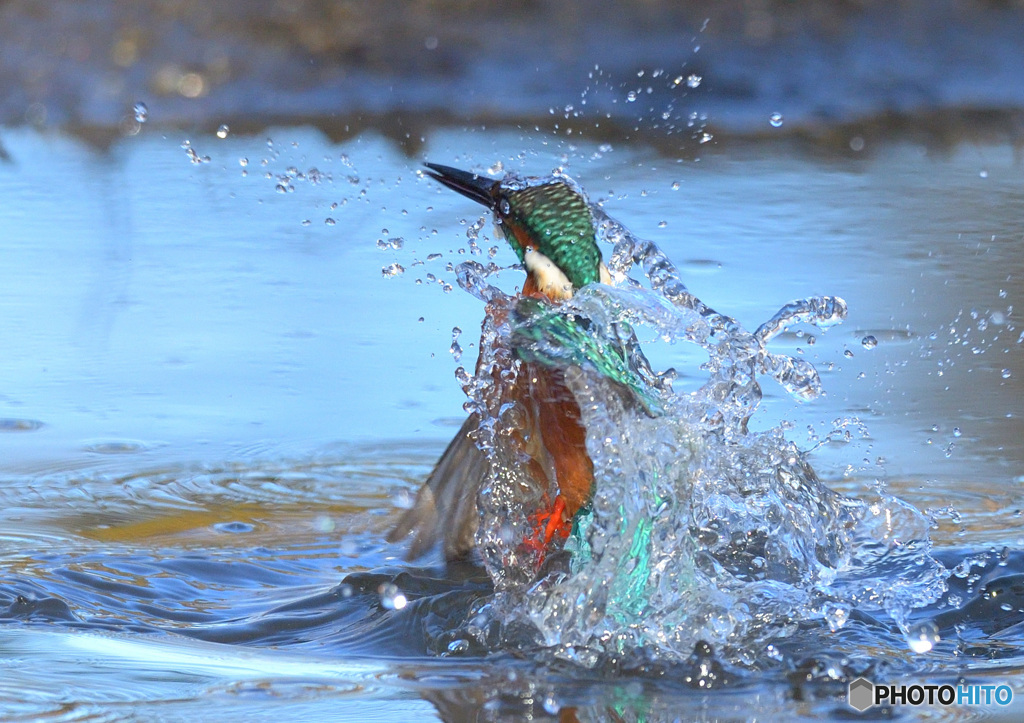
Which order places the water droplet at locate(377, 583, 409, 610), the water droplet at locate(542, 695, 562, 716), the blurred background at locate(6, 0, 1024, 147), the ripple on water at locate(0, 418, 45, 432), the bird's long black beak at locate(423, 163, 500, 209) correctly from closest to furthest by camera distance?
the water droplet at locate(542, 695, 562, 716), the water droplet at locate(377, 583, 409, 610), the bird's long black beak at locate(423, 163, 500, 209), the ripple on water at locate(0, 418, 45, 432), the blurred background at locate(6, 0, 1024, 147)

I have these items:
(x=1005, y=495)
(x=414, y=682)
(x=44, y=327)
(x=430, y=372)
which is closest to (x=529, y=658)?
(x=414, y=682)

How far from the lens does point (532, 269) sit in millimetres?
2703

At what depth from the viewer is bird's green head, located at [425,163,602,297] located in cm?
268

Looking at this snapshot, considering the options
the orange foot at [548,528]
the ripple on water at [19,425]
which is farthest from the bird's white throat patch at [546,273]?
the ripple on water at [19,425]

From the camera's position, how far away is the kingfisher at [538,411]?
245 cm

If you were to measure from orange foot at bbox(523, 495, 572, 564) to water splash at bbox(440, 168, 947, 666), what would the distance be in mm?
16

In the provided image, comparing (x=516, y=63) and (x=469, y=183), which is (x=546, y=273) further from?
(x=516, y=63)

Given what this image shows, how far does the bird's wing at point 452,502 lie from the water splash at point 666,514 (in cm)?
8

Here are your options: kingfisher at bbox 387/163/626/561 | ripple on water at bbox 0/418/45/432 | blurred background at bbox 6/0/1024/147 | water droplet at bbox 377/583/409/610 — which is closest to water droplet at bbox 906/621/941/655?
kingfisher at bbox 387/163/626/561

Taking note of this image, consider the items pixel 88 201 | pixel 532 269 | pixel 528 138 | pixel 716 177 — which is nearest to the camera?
pixel 532 269

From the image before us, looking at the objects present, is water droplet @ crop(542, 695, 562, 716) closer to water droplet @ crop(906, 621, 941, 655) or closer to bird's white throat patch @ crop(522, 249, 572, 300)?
water droplet @ crop(906, 621, 941, 655)

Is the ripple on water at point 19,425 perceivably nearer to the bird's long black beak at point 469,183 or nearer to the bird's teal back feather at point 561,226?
the bird's long black beak at point 469,183

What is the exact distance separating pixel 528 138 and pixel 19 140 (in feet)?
6.45

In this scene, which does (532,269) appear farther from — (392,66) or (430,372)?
(392,66)
